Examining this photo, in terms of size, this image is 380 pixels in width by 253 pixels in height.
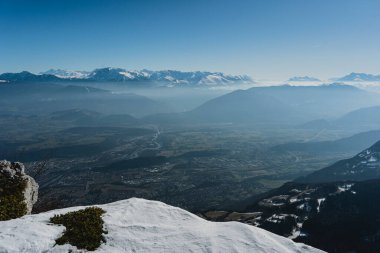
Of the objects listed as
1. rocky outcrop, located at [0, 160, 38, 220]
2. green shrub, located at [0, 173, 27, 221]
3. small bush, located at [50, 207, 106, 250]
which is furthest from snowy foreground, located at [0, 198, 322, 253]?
rocky outcrop, located at [0, 160, 38, 220]

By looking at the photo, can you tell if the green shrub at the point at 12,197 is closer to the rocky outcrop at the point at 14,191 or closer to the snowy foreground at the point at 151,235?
the rocky outcrop at the point at 14,191

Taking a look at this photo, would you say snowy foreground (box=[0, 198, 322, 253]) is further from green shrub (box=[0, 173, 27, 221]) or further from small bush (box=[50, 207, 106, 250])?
green shrub (box=[0, 173, 27, 221])

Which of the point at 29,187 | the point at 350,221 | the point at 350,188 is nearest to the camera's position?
the point at 29,187

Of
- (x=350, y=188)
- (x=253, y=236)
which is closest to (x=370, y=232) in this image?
(x=350, y=188)

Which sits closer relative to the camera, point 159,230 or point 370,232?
point 159,230

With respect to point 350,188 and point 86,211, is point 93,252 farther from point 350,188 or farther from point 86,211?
point 350,188

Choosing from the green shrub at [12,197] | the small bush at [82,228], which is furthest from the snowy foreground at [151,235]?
the green shrub at [12,197]

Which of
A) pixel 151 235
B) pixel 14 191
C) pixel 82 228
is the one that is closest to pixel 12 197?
pixel 14 191

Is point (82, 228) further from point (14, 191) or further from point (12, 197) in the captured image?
point (14, 191)
